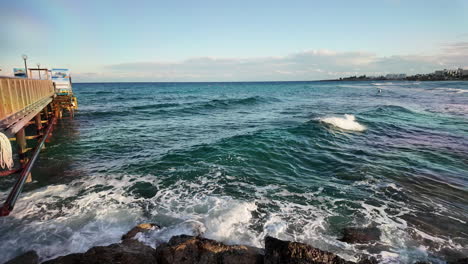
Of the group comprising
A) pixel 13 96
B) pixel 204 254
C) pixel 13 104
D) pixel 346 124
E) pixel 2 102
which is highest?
pixel 13 96

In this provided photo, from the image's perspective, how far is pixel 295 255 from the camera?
422cm

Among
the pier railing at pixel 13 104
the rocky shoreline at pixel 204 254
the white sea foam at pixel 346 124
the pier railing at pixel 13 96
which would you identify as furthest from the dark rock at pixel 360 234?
the white sea foam at pixel 346 124

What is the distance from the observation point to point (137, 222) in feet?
23.4

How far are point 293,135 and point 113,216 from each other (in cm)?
1305

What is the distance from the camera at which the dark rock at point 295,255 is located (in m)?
4.19

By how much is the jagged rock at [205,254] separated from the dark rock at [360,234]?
9.30 feet

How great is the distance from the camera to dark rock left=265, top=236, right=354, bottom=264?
419 cm

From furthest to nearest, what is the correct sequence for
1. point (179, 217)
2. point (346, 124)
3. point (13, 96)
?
point (346, 124) < point (13, 96) < point (179, 217)

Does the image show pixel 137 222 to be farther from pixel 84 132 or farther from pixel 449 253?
pixel 84 132

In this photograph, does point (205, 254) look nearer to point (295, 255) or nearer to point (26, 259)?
point (295, 255)

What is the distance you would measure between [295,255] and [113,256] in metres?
3.52

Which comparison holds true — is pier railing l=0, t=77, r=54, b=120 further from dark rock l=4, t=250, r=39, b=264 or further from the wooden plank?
dark rock l=4, t=250, r=39, b=264

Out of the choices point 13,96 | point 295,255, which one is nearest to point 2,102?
point 13,96

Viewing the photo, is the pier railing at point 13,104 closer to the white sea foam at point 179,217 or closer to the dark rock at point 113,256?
the white sea foam at point 179,217
